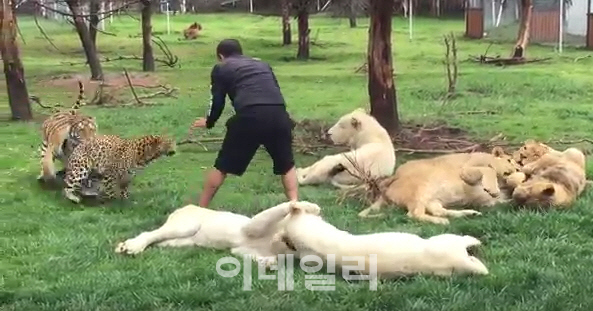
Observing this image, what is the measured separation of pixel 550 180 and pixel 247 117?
93.3 inches

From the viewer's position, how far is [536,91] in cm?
1634

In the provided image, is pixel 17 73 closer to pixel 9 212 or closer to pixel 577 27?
pixel 9 212

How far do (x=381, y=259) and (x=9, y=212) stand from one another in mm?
3650

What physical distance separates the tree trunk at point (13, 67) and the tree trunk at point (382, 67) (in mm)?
5446

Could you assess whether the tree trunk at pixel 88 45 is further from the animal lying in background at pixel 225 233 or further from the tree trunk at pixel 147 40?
the animal lying in background at pixel 225 233

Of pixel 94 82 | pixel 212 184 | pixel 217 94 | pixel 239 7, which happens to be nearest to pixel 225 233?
pixel 212 184

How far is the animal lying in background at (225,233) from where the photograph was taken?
561cm

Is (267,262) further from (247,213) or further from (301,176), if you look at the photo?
(301,176)

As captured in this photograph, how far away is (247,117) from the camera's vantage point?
680 cm

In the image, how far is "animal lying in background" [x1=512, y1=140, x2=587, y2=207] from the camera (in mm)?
6855

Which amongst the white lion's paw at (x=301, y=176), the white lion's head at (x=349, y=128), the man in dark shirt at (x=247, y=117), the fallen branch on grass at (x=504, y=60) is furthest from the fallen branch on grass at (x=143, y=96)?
the man in dark shirt at (x=247, y=117)

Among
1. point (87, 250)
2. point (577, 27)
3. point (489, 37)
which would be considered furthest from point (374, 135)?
point (489, 37)

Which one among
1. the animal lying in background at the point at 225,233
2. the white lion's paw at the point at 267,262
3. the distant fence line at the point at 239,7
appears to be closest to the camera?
the white lion's paw at the point at 267,262

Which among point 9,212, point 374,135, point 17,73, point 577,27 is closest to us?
point 9,212
